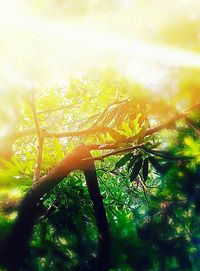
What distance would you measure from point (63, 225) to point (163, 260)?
65 centimetres

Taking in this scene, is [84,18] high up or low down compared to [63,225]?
up

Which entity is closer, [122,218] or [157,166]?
[157,166]

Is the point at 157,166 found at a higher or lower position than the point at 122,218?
higher

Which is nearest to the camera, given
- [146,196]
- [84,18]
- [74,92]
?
[146,196]

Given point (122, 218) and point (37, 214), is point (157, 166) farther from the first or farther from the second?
point (37, 214)

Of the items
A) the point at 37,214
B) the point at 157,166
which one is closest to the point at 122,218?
the point at 157,166

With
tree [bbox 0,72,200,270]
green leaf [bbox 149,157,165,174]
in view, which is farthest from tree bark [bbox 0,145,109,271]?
green leaf [bbox 149,157,165,174]

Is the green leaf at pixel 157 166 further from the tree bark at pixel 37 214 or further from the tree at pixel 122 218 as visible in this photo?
the tree bark at pixel 37 214

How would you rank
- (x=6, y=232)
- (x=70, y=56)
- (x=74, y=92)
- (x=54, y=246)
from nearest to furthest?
Answer: (x=6, y=232) < (x=54, y=246) < (x=70, y=56) < (x=74, y=92)

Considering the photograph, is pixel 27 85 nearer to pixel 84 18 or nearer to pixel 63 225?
pixel 84 18

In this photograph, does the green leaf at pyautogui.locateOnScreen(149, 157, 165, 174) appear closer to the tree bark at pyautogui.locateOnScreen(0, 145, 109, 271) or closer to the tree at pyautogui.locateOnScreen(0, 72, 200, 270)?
the tree at pyautogui.locateOnScreen(0, 72, 200, 270)

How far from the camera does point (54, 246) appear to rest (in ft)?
6.59

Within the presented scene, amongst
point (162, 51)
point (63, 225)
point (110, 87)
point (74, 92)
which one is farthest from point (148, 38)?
point (74, 92)

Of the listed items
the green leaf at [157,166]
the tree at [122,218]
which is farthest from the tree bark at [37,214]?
the green leaf at [157,166]
